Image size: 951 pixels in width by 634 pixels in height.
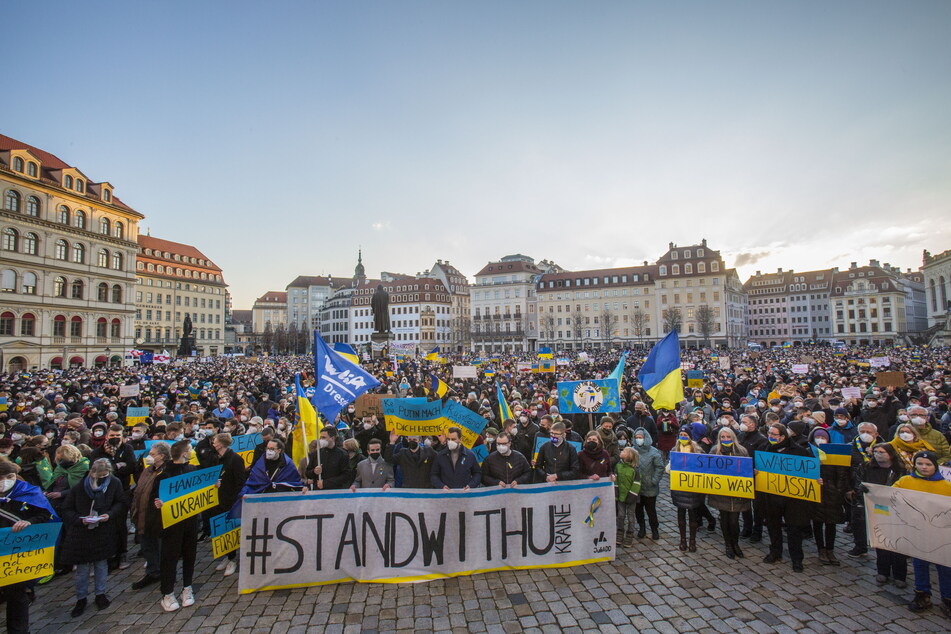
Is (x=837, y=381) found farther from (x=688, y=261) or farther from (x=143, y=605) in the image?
(x=688, y=261)

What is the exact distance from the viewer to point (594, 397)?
10648 millimetres

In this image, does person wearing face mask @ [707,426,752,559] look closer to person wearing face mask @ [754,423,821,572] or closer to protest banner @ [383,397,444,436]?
person wearing face mask @ [754,423,821,572]

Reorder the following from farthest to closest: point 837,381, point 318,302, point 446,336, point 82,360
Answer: point 318,302, point 446,336, point 82,360, point 837,381

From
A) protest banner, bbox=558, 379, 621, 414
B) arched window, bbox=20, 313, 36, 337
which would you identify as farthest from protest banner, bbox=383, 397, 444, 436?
arched window, bbox=20, 313, 36, 337

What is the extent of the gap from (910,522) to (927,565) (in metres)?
0.48

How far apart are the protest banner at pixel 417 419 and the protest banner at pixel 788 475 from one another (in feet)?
16.4

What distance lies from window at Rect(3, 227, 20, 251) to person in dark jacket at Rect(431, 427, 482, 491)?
54.6m

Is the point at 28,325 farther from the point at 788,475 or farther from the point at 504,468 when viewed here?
the point at 788,475

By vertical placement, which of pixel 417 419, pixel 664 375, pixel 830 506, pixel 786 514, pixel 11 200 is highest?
pixel 11 200

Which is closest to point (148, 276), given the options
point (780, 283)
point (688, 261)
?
point (688, 261)

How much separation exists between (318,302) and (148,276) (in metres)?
58.0

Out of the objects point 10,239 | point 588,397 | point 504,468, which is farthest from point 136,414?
point 10,239

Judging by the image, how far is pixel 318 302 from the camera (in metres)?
139

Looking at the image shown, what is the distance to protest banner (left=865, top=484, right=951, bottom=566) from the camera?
5145 mm
